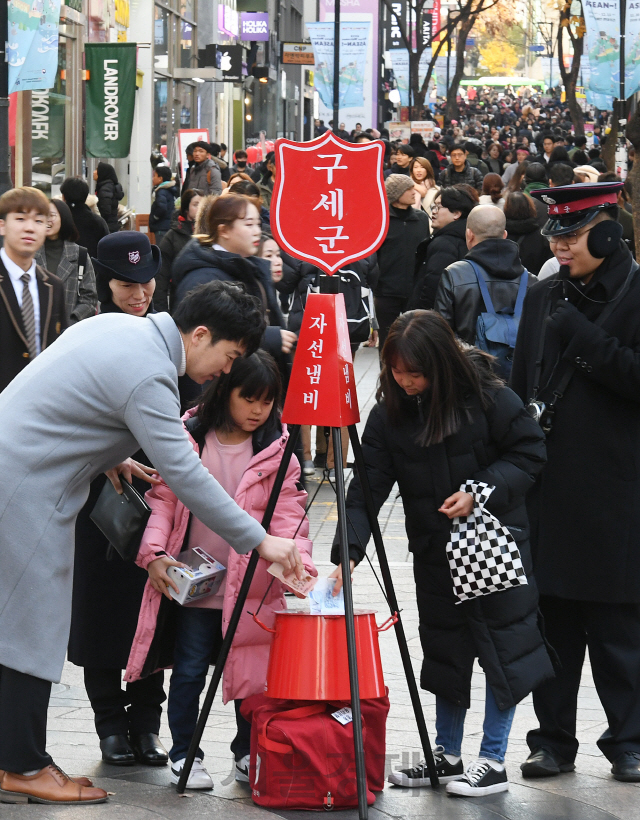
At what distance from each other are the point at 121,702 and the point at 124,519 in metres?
0.86

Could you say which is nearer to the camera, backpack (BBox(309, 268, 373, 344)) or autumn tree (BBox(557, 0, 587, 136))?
backpack (BBox(309, 268, 373, 344))

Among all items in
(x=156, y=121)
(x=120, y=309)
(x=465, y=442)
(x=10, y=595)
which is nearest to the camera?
(x=10, y=595)

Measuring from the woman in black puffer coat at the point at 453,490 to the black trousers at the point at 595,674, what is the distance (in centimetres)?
31

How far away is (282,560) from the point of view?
381cm

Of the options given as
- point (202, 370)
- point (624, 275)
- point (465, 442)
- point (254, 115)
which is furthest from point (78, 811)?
point (254, 115)

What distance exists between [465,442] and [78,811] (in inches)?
67.5

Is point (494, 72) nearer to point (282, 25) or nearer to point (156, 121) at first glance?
point (282, 25)

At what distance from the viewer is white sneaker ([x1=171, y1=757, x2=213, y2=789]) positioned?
4133mm

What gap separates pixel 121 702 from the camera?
4469 millimetres

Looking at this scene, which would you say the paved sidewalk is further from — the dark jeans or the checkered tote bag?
the checkered tote bag

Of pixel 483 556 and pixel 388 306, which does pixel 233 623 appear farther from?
pixel 388 306

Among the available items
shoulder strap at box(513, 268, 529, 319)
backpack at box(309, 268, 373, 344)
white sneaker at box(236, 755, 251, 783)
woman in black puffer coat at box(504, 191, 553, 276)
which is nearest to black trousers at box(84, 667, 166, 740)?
white sneaker at box(236, 755, 251, 783)

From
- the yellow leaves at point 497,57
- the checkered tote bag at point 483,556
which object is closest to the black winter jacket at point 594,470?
the checkered tote bag at point 483,556

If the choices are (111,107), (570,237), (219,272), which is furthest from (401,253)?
(111,107)
